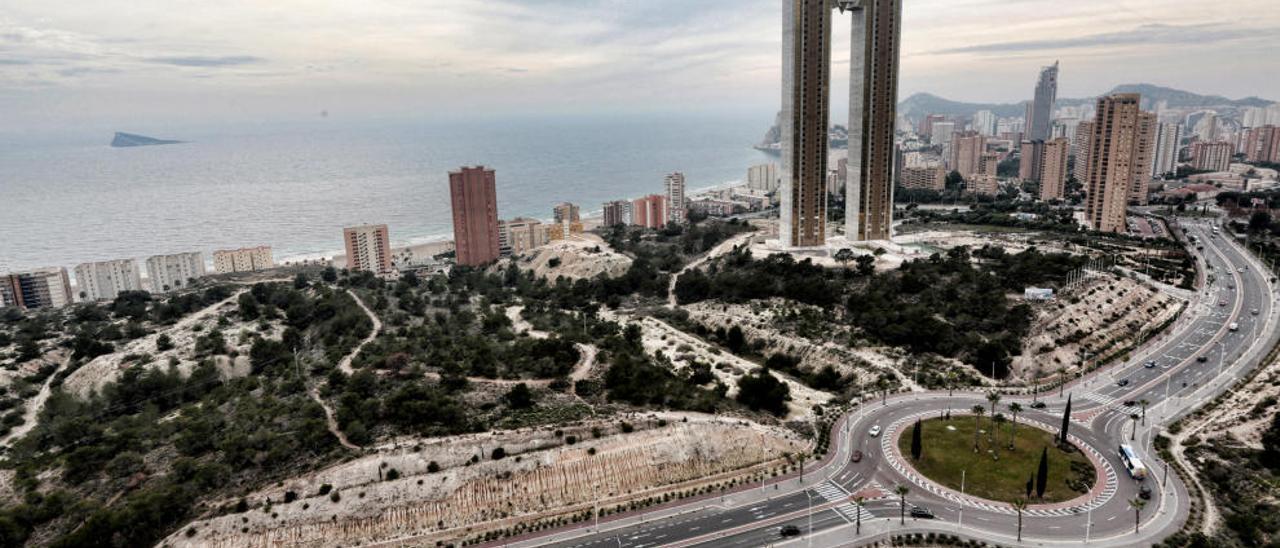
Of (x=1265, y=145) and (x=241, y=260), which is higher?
(x=1265, y=145)

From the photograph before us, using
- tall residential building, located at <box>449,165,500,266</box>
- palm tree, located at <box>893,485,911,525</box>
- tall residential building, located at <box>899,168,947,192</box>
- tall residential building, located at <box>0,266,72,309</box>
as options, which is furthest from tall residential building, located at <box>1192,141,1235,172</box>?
tall residential building, located at <box>0,266,72,309</box>

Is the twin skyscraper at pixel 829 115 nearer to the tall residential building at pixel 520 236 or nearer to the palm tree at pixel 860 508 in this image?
the palm tree at pixel 860 508

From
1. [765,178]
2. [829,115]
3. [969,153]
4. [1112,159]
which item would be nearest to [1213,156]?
[969,153]

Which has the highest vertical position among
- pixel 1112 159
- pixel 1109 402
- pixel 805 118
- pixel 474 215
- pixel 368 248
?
pixel 805 118

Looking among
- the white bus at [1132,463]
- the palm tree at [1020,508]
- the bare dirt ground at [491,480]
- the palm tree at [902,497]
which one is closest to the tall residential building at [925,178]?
the white bus at [1132,463]

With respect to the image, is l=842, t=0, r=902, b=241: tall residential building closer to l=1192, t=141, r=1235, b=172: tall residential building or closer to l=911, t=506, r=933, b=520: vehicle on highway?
l=911, t=506, r=933, b=520: vehicle on highway

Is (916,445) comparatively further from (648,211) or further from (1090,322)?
(648,211)
